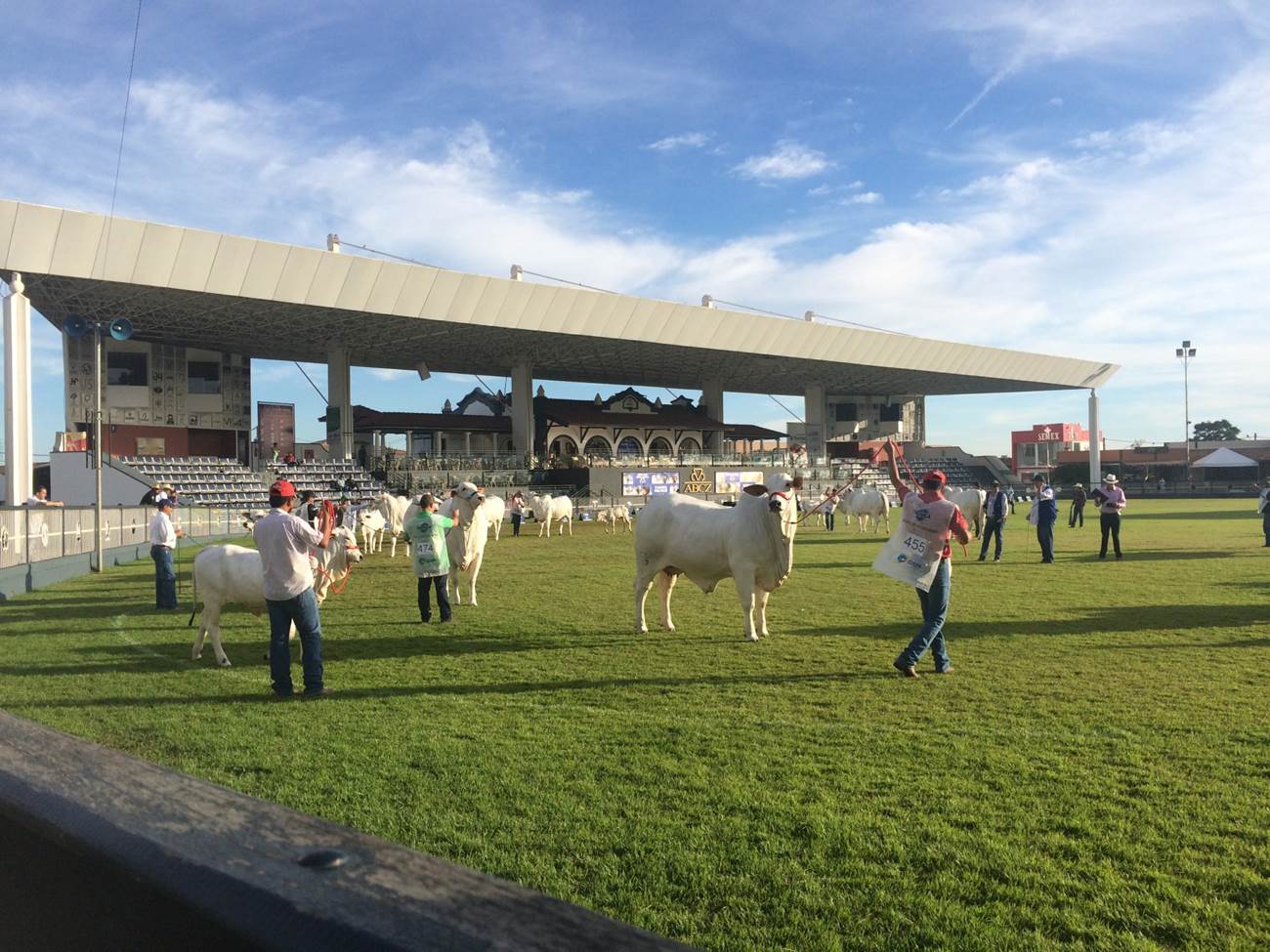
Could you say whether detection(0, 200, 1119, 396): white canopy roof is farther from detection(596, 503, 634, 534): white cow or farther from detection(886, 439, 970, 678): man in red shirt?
detection(886, 439, 970, 678): man in red shirt

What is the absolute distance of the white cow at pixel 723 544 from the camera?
1015cm

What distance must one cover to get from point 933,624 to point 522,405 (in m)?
49.2

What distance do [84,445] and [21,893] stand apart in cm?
4501

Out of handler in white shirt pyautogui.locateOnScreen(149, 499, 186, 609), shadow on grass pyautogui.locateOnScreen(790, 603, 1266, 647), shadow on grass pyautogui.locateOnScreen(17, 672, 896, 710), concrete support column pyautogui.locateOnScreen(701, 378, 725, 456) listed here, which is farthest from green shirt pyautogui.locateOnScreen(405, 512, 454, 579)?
concrete support column pyautogui.locateOnScreen(701, 378, 725, 456)

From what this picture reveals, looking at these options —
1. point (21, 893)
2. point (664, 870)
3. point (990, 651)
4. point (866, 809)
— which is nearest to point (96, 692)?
point (664, 870)

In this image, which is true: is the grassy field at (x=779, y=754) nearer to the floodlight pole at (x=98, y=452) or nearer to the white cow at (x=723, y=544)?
the white cow at (x=723, y=544)

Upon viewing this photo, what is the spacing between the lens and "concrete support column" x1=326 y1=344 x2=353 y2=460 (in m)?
47.8

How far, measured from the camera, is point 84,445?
39750 mm

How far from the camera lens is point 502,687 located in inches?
315

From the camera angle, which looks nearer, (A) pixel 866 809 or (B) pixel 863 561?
(A) pixel 866 809

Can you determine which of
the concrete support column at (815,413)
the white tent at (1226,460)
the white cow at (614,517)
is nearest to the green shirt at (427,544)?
the white cow at (614,517)

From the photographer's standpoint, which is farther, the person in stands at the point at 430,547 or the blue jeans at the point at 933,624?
the person in stands at the point at 430,547

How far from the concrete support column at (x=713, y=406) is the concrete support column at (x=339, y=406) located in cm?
2736

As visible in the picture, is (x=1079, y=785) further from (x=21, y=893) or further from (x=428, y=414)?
(x=428, y=414)
